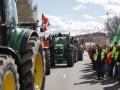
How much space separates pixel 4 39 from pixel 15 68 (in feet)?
4.47

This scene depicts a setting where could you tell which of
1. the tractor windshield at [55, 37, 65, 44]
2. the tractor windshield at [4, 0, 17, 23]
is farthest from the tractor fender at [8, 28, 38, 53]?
the tractor windshield at [55, 37, 65, 44]

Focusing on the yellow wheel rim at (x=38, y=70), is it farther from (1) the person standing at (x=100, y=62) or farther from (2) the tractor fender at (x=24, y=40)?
(1) the person standing at (x=100, y=62)

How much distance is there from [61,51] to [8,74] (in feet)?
77.2

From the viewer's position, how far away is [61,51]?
32781 millimetres

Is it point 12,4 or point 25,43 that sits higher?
point 12,4

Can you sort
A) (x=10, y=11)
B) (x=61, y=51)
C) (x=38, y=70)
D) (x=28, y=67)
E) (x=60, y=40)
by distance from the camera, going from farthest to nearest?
(x=60, y=40), (x=61, y=51), (x=38, y=70), (x=10, y=11), (x=28, y=67)

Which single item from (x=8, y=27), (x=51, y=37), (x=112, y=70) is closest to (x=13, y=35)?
(x=8, y=27)

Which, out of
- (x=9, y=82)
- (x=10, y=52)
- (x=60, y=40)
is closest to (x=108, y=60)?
(x=60, y=40)

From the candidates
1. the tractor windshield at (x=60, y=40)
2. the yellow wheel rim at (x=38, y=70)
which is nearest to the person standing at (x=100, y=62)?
A: the yellow wheel rim at (x=38, y=70)

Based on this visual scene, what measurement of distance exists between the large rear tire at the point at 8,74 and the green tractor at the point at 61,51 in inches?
866

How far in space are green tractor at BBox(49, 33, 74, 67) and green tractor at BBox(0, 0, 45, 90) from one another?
65.9 feet

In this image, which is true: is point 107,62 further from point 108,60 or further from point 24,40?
point 24,40

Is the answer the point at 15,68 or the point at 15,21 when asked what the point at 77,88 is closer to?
the point at 15,21

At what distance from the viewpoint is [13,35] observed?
1120 cm
